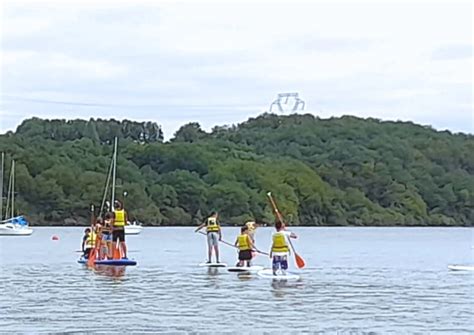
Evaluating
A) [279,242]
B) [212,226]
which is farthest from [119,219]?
[279,242]

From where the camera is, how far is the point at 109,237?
3111cm

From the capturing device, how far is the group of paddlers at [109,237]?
2992cm

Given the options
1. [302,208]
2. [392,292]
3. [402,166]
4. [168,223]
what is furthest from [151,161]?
[392,292]

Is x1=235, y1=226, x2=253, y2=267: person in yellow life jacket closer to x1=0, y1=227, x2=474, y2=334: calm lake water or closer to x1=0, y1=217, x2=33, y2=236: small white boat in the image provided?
x1=0, y1=227, x2=474, y2=334: calm lake water

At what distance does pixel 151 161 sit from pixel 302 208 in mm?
16848

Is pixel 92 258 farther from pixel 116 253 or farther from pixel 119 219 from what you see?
pixel 119 219

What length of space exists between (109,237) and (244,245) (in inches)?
139

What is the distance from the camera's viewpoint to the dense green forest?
10744 cm

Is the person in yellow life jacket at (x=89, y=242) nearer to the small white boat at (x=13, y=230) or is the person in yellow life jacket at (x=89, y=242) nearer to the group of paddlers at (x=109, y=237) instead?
the group of paddlers at (x=109, y=237)

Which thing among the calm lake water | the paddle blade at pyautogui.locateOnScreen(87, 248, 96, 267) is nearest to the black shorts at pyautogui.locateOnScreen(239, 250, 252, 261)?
the calm lake water

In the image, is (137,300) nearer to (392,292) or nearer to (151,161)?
(392,292)

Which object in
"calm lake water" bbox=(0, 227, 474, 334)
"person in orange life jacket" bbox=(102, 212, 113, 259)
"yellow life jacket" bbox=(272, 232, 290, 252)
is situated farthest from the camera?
"person in orange life jacket" bbox=(102, 212, 113, 259)

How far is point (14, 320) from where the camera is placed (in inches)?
724

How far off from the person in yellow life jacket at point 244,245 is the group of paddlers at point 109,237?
111 inches
